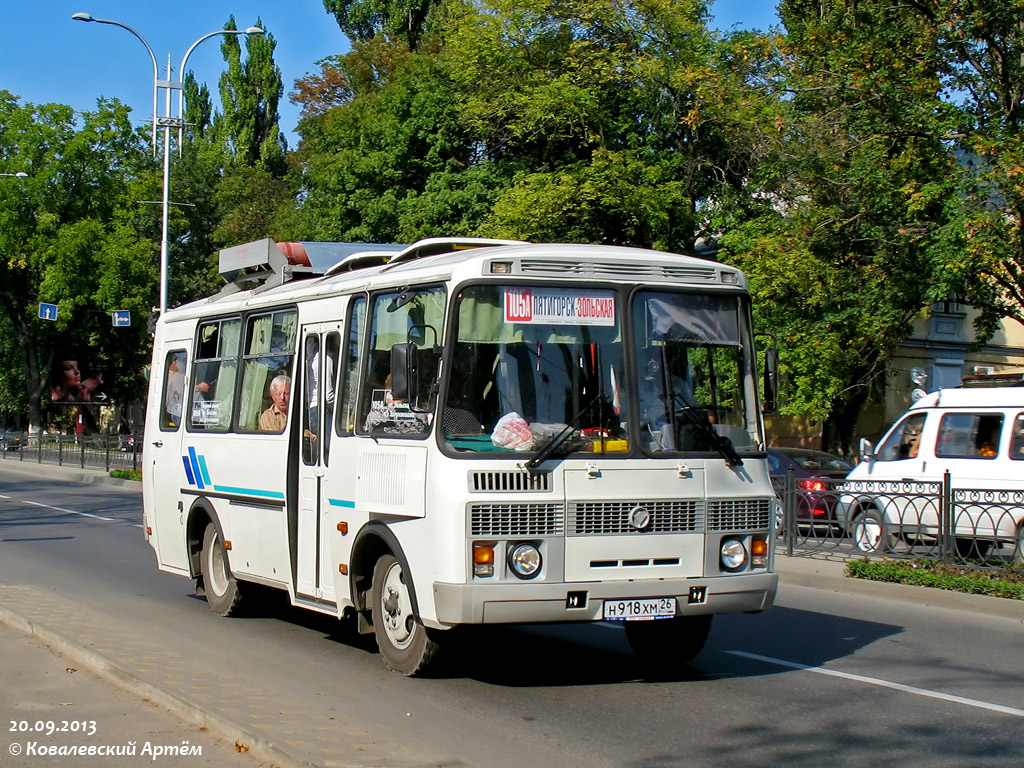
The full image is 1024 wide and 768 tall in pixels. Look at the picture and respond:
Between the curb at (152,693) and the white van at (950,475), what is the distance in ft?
31.8

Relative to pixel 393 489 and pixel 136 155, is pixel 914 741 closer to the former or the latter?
pixel 393 489

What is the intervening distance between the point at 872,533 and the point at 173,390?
838 centimetres

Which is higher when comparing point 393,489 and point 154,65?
point 154,65

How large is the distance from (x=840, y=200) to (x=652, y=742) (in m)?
17.0

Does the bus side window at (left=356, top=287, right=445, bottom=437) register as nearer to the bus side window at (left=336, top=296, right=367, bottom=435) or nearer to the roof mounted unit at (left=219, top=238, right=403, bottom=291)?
the bus side window at (left=336, top=296, right=367, bottom=435)

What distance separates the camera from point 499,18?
31.7 metres

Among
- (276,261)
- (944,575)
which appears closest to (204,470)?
(276,261)

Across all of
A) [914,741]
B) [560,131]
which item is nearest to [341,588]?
[914,741]

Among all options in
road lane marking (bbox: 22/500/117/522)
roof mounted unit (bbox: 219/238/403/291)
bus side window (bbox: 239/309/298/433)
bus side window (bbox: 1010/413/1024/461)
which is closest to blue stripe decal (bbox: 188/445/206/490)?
bus side window (bbox: 239/309/298/433)

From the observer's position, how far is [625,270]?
26.6 ft

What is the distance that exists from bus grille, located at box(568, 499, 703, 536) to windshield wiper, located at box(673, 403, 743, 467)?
1.24 feet

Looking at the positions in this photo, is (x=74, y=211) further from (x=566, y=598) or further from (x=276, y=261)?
(x=566, y=598)

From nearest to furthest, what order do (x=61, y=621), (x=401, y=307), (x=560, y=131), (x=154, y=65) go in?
(x=401, y=307)
(x=61, y=621)
(x=560, y=131)
(x=154, y=65)

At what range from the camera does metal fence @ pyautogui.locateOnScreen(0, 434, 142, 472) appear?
123ft
